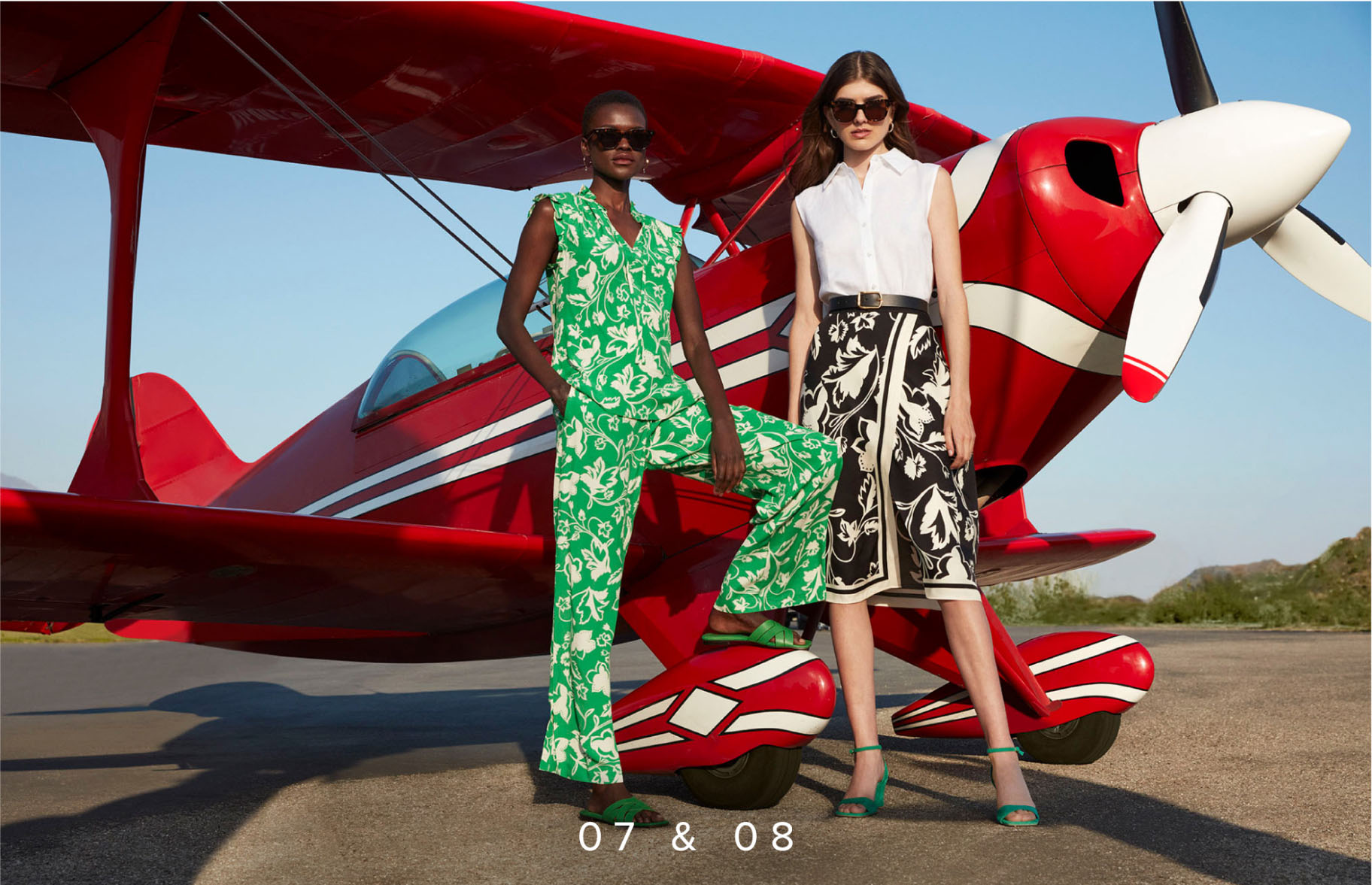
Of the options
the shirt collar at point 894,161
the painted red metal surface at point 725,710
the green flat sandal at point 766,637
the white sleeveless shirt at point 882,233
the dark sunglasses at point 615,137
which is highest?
the dark sunglasses at point 615,137

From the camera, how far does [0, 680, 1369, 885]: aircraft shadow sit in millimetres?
2213

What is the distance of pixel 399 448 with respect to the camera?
4.55m

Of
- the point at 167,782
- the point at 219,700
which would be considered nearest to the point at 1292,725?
the point at 167,782

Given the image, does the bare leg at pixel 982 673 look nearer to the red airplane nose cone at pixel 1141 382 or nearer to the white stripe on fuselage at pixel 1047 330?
the red airplane nose cone at pixel 1141 382

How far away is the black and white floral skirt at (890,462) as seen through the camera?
8.91 ft

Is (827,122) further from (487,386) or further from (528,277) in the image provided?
(487,386)

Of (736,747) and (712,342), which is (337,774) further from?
(712,342)

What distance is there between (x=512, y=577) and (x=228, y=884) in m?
1.55

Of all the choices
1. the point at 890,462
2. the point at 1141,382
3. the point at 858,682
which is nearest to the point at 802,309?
the point at 890,462

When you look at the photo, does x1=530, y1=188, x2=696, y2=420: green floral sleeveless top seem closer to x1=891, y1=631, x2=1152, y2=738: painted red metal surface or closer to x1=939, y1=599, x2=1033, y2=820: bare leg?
x1=939, y1=599, x2=1033, y2=820: bare leg

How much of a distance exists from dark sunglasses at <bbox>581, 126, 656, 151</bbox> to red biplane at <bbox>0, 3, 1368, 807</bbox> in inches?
36.2

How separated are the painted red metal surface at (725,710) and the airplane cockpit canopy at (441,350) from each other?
6.00ft

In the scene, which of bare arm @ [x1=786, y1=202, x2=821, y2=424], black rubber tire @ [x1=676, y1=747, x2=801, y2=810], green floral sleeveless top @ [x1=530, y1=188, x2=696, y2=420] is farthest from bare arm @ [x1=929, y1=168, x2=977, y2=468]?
black rubber tire @ [x1=676, y1=747, x2=801, y2=810]

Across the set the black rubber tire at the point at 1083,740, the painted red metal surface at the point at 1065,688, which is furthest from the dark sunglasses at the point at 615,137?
the black rubber tire at the point at 1083,740
